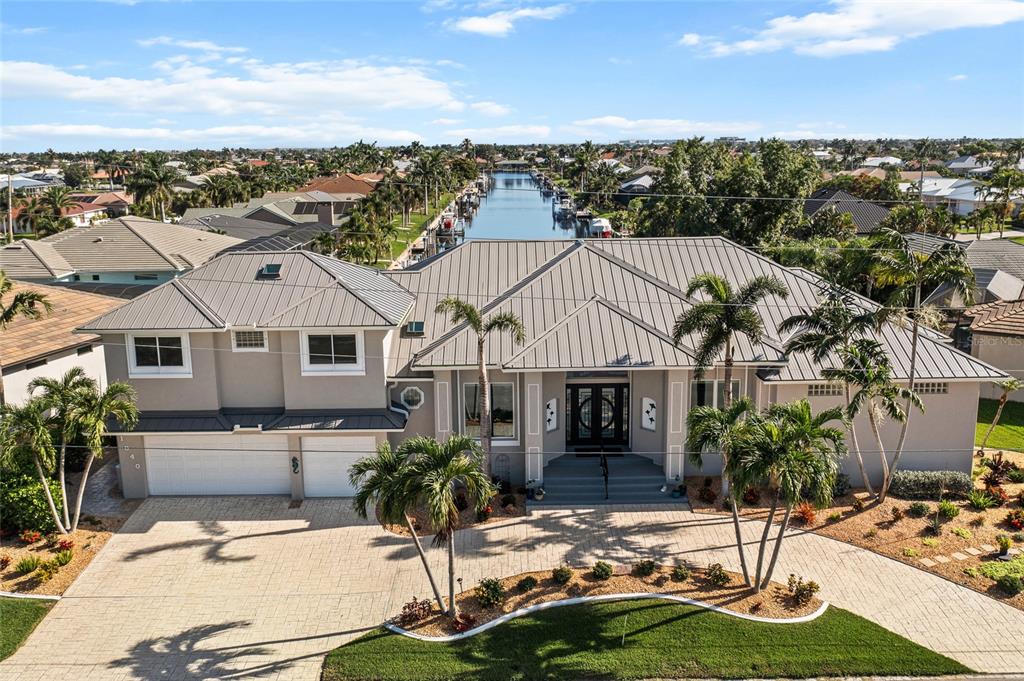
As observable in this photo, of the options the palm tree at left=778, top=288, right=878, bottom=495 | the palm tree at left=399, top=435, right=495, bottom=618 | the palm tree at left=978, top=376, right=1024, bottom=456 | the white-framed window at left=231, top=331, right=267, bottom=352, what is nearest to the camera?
the palm tree at left=399, top=435, right=495, bottom=618

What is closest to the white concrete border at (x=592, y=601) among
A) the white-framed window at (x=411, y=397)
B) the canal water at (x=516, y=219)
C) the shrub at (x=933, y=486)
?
the shrub at (x=933, y=486)

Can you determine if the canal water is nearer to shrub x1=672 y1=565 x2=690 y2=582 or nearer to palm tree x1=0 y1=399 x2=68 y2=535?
palm tree x1=0 y1=399 x2=68 y2=535

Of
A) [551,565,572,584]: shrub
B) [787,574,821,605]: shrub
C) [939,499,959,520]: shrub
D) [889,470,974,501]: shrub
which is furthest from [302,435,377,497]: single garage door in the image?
[939,499,959,520]: shrub

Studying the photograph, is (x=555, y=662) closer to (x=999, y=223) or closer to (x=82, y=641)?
(x=82, y=641)

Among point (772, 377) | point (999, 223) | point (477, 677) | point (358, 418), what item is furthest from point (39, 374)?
point (999, 223)

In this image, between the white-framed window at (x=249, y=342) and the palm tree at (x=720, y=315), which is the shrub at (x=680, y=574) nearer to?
the palm tree at (x=720, y=315)

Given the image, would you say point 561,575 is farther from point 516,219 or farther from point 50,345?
point 516,219
